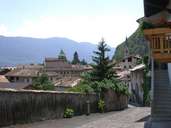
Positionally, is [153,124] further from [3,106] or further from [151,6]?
[151,6]

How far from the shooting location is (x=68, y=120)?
22859 mm

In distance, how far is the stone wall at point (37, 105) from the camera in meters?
18.3

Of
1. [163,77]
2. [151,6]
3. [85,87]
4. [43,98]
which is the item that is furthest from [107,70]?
[151,6]

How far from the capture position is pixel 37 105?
2106 cm

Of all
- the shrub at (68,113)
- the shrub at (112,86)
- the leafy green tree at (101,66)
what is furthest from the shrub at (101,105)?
the leafy green tree at (101,66)

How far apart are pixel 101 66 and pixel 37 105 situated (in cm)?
2679

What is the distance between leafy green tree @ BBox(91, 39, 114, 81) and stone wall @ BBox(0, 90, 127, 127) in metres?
17.5

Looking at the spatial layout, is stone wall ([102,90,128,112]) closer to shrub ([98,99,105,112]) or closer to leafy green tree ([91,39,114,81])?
shrub ([98,99,105,112])

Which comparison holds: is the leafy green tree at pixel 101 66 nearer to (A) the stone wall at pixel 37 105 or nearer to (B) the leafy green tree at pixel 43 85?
(B) the leafy green tree at pixel 43 85

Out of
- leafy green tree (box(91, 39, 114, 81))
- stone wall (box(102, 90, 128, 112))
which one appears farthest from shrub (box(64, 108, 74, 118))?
leafy green tree (box(91, 39, 114, 81))

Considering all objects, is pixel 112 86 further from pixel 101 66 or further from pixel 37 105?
pixel 101 66

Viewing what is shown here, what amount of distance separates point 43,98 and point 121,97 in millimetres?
12919

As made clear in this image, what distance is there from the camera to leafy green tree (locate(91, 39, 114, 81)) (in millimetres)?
46231

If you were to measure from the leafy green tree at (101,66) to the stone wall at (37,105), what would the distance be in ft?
57.3
